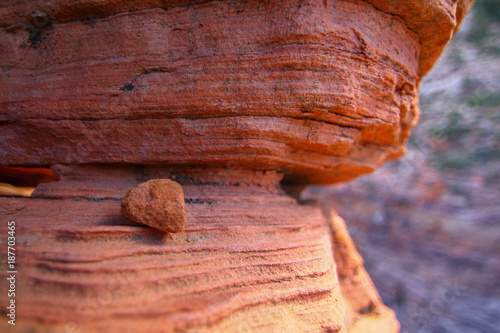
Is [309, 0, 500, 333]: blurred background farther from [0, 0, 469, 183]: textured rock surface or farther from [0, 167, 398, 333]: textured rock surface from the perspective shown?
[0, 0, 469, 183]: textured rock surface

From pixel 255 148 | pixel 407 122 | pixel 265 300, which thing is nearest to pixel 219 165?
pixel 255 148

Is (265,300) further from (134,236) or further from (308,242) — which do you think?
(134,236)

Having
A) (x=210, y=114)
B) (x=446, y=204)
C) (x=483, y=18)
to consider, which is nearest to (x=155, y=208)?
(x=210, y=114)

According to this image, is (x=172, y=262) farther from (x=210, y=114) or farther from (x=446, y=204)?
(x=446, y=204)

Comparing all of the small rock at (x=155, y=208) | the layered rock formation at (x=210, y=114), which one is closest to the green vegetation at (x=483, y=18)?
the layered rock formation at (x=210, y=114)

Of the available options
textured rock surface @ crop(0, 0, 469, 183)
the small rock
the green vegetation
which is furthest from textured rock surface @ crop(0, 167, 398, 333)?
the green vegetation
